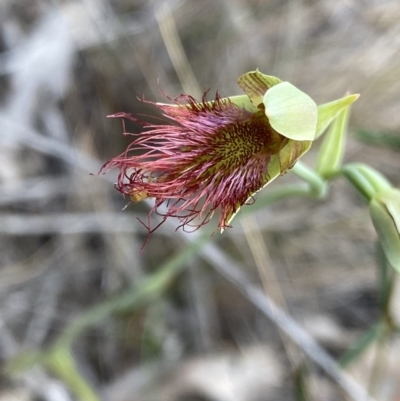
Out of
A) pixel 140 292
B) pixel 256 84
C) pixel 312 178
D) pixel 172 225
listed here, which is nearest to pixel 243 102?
pixel 256 84

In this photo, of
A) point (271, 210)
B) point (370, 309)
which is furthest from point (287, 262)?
point (370, 309)

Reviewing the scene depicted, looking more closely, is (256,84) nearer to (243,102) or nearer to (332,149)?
(243,102)

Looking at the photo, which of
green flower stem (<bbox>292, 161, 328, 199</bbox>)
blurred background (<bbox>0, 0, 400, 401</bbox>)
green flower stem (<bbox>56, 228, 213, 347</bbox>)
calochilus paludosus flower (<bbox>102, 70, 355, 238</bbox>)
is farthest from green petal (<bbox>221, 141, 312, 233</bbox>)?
blurred background (<bbox>0, 0, 400, 401</bbox>)

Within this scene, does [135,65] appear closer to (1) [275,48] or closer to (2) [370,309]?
(1) [275,48]

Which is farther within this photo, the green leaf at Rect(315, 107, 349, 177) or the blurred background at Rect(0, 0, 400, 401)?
the blurred background at Rect(0, 0, 400, 401)

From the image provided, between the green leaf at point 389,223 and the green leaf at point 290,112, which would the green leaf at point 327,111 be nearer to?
the green leaf at point 290,112

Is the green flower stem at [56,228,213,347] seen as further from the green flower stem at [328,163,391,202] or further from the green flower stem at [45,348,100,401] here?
the green flower stem at [328,163,391,202]

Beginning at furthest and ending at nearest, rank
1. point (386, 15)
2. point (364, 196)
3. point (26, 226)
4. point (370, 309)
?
point (370, 309) → point (386, 15) → point (26, 226) → point (364, 196)
